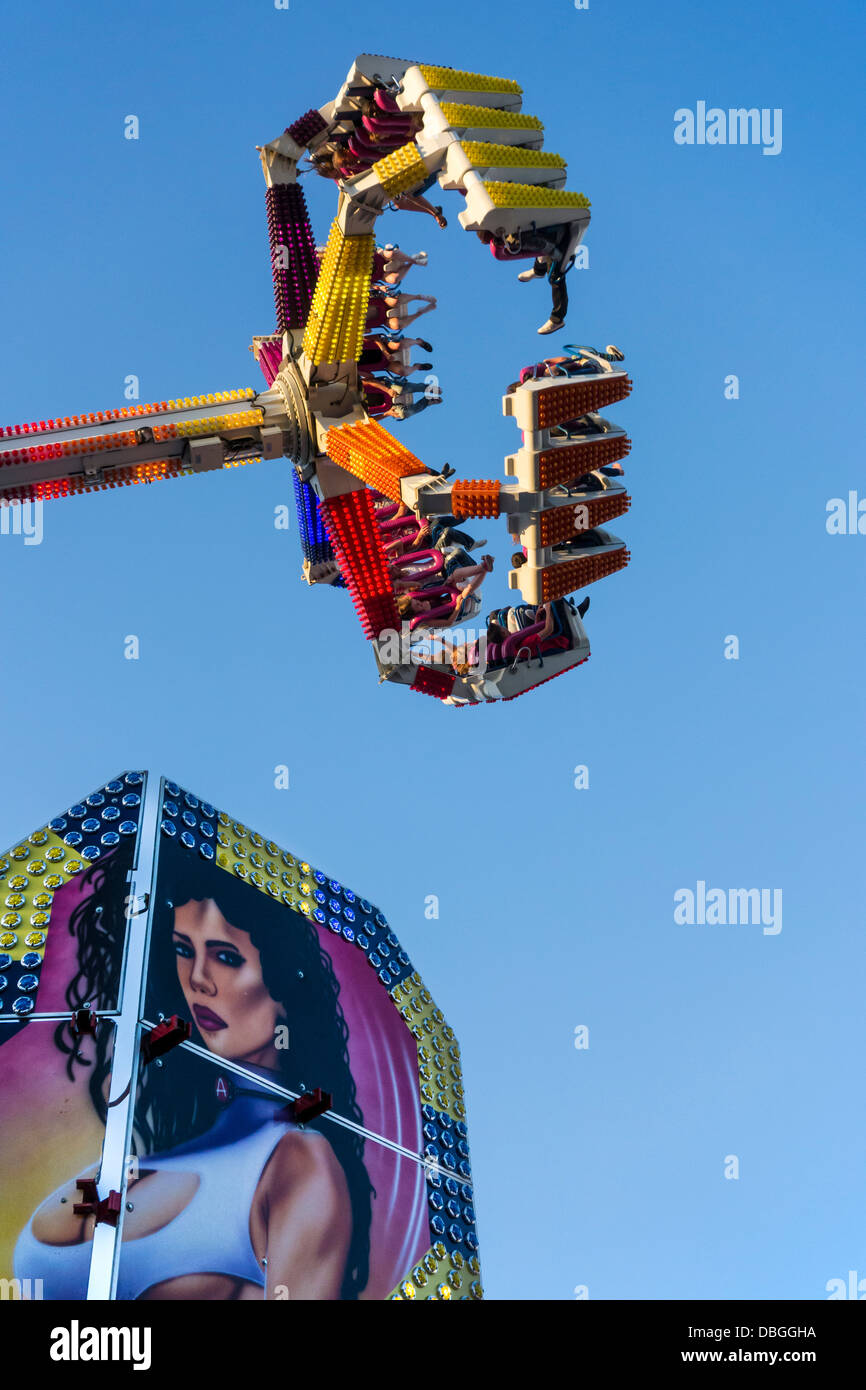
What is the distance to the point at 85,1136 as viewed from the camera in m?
26.2

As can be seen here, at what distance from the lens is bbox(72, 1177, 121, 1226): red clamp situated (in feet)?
82.3

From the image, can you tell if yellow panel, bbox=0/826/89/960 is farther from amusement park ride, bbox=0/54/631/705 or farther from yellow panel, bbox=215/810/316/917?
amusement park ride, bbox=0/54/631/705

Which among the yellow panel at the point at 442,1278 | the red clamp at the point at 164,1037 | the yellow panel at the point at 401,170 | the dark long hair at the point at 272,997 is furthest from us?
the yellow panel at the point at 442,1278

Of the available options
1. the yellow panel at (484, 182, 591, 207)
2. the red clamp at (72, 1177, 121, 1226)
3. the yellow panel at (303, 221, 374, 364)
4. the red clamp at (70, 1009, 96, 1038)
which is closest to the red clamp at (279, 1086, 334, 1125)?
the red clamp at (70, 1009, 96, 1038)

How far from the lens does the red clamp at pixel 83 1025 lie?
27578 mm

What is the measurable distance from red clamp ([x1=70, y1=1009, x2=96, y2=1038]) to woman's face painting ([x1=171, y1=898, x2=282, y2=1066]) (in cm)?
217

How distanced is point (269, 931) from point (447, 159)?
16.5 meters

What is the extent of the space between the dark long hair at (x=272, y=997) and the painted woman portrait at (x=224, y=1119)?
0.03 m

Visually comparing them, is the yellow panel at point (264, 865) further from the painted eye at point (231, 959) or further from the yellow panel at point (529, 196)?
the yellow panel at point (529, 196)

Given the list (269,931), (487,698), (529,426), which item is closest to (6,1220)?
(269,931)

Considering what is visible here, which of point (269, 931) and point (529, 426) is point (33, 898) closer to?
point (269, 931)

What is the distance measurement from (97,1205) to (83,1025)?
351 cm

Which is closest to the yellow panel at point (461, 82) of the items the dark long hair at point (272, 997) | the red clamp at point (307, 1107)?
the dark long hair at point (272, 997)

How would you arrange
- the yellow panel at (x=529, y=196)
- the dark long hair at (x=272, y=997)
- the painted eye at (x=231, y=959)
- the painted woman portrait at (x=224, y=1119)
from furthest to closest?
the painted eye at (x=231, y=959) → the dark long hair at (x=272, y=997) → the painted woman portrait at (x=224, y=1119) → the yellow panel at (x=529, y=196)
